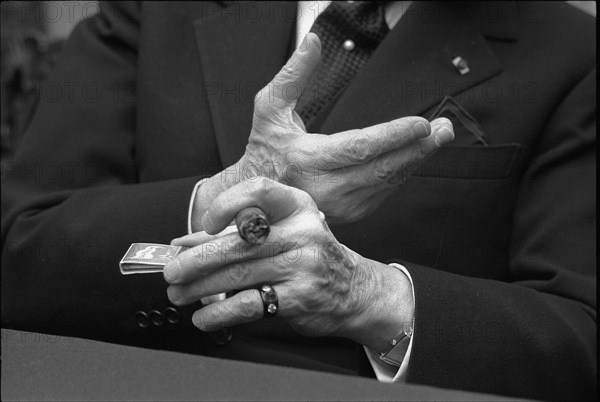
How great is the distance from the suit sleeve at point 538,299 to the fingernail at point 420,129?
0.75 feet

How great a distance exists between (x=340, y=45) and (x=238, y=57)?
0.64ft

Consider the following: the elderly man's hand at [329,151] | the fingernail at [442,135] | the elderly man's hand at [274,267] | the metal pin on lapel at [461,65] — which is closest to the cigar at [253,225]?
the elderly man's hand at [274,267]

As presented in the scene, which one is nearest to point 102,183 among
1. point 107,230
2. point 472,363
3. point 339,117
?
point 107,230

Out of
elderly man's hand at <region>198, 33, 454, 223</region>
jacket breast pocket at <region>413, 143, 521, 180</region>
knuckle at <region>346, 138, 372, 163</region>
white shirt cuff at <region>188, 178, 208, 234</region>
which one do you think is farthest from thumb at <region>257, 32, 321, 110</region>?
jacket breast pocket at <region>413, 143, 521, 180</region>

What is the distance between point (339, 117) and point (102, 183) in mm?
467

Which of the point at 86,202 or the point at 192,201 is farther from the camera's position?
the point at 86,202

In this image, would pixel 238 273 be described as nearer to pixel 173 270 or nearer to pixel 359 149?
pixel 173 270

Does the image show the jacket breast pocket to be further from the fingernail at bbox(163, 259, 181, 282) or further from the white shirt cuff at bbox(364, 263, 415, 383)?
the fingernail at bbox(163, 259, 181, 282)

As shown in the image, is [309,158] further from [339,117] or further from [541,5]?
[541,5]

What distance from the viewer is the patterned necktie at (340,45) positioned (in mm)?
1458

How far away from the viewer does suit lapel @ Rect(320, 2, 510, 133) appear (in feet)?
4.64

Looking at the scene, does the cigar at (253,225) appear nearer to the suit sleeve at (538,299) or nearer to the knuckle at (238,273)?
the knuckle at (238,273)

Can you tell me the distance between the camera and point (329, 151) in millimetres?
1100

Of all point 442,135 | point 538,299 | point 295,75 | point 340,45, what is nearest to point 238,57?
point 340,45
